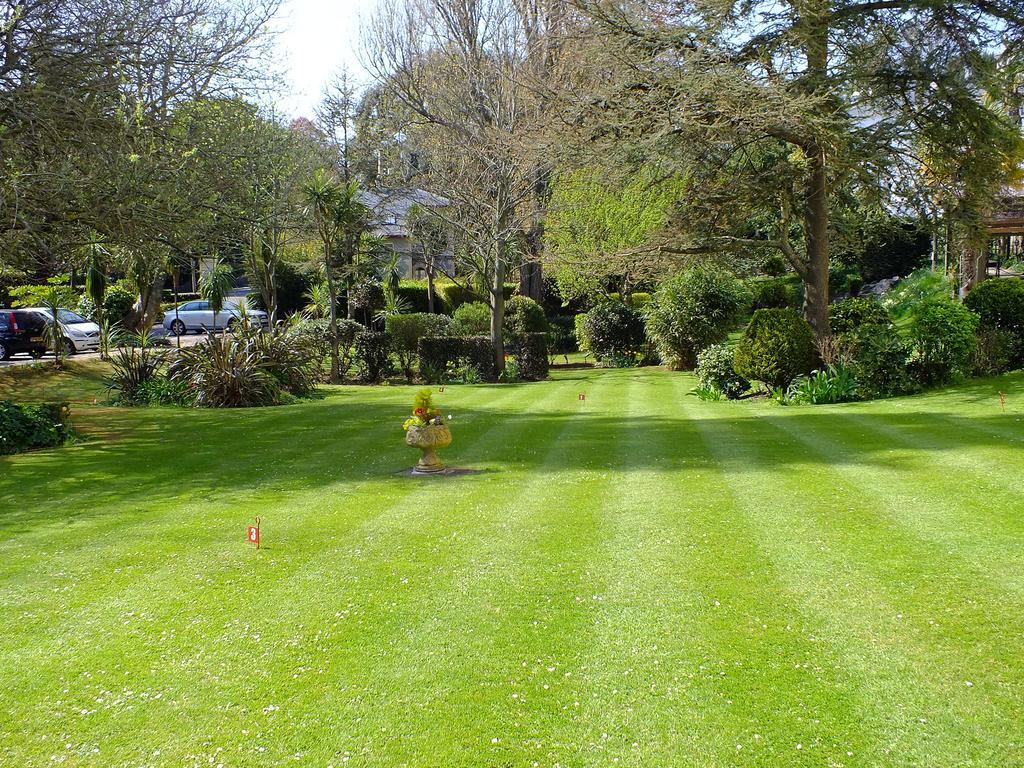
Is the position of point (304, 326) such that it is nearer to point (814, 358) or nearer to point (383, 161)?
point (814, 358)

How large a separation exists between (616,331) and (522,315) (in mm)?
3235

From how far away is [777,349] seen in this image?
1578cm

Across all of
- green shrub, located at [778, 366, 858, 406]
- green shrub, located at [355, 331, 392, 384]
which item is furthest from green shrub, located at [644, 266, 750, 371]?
green shrub, located at [778, 366, 858, 406]

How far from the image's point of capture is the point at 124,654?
4.89 metres

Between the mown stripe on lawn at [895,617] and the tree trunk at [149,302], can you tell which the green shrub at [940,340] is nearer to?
the mown stripe on lawn at [895,617]

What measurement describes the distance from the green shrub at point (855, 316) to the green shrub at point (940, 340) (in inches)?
27.7

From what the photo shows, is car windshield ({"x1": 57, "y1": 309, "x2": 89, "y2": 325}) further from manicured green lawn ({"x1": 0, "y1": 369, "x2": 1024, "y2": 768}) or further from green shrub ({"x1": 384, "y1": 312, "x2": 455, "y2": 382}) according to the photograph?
manicured green lawn ({"x1": 0, "y1": 369, "x2": 1024, "y2": 768})

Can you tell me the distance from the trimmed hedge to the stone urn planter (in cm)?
1228

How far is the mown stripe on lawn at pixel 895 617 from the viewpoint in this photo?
13.1ft

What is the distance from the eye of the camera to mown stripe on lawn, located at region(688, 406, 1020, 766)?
4.00 meters

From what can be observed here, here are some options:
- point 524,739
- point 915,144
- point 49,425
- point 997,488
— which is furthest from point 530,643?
point 915,144

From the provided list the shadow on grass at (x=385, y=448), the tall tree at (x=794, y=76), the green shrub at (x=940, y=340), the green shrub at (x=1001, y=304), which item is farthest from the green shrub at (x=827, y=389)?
the tall tree at (x=794, y=76)

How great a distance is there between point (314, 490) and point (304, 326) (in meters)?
14.5

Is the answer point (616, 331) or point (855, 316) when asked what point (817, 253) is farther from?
point (616, 331)
